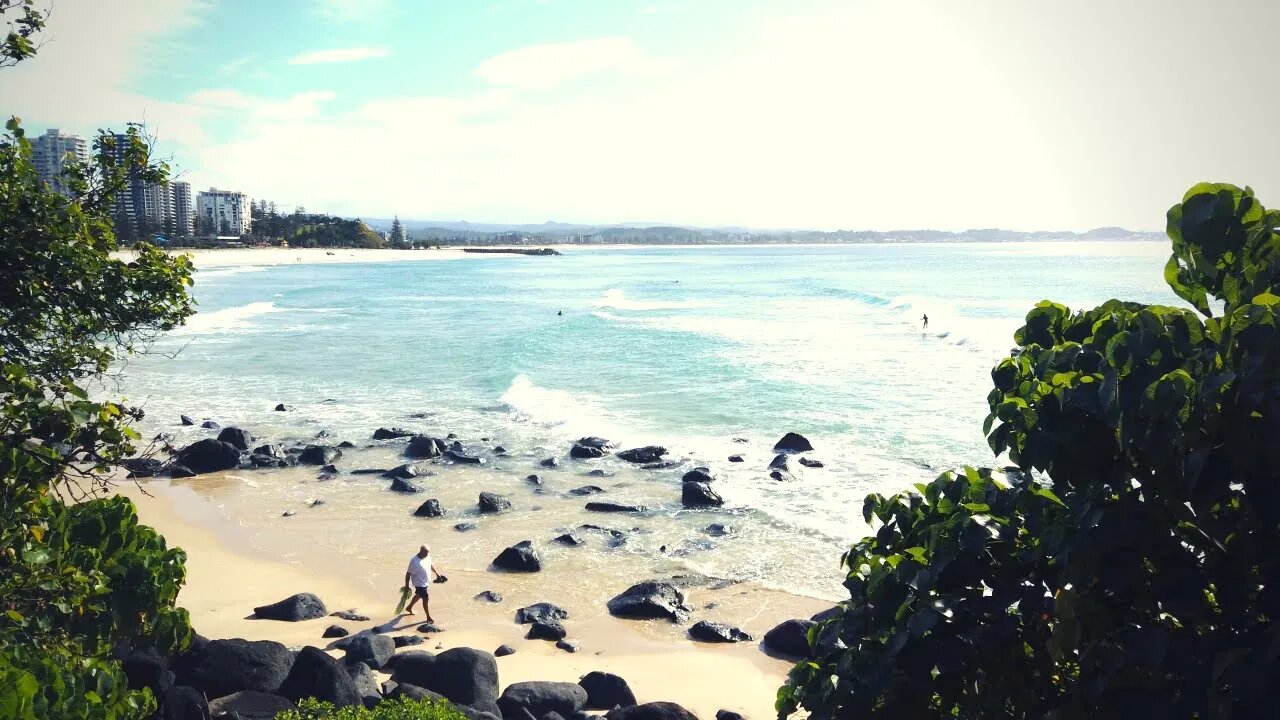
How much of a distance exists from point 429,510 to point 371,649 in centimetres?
717

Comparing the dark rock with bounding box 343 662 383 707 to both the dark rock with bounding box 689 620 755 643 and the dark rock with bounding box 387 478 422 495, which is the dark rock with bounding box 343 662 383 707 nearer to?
the dark rock with bounding box 689 620 755 643

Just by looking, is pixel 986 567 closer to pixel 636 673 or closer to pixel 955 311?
pixel 636 673

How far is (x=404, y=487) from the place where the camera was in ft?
64.0

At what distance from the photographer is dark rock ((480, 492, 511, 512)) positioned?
1805cm

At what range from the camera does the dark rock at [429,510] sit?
17.8m

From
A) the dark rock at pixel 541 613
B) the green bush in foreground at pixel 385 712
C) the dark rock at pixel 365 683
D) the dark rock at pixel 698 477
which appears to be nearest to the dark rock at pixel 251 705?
the dark rock at pixel 365 683

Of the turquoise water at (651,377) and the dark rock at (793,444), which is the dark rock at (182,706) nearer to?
the turquoise water at (651,377)

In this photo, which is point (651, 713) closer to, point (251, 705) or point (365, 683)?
point (365, 683)

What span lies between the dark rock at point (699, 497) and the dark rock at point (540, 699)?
859 centimetres

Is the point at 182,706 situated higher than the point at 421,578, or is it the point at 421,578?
the point at 182,706

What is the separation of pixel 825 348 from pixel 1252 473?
38.0m

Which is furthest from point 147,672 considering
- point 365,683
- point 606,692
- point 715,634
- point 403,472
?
point 403,472

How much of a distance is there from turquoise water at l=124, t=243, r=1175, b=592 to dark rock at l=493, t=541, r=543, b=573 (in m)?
3.62

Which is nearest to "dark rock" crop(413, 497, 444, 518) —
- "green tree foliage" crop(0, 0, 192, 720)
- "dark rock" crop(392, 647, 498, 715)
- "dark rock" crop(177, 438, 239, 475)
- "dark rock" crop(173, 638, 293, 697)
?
"dark rock" crop(177, 438, 239, 475)
